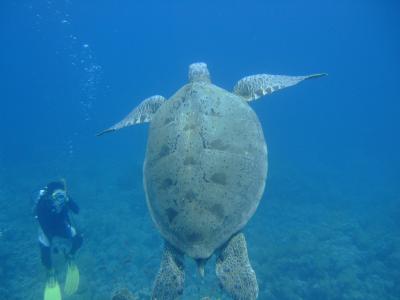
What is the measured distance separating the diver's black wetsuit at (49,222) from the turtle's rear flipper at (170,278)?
17.0ft

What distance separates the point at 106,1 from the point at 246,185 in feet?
285

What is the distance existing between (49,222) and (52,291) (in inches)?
63.0

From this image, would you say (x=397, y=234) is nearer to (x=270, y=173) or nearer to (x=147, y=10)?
(x=270, y=173)

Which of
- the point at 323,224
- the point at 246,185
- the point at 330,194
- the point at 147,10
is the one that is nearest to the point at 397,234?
the point at 323,224

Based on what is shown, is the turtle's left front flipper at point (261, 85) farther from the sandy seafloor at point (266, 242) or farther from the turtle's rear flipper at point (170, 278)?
the sandy seafloor at point (266, 242)

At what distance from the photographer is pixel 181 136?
416 centimetres

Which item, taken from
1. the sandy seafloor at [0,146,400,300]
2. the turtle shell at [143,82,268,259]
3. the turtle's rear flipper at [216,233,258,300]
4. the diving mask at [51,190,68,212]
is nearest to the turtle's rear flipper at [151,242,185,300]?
the turtle shell at [143,82,268,259]

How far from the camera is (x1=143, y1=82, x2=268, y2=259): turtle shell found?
3721mm

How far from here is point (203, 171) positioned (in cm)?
384

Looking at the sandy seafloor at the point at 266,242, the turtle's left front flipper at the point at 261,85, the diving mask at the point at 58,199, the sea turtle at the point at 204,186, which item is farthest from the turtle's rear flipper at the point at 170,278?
the diving mask at the point at 58,199

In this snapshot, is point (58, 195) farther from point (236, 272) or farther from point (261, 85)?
point (236, 272)

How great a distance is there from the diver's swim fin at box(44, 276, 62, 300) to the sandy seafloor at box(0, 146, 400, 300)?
96cm

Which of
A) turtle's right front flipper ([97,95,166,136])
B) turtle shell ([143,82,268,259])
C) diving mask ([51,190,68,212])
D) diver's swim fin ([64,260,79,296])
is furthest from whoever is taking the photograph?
diver's swim fin ([64,260,79,296])

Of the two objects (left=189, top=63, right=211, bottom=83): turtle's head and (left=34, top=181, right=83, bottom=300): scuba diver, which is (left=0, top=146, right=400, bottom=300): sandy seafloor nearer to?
(left=34, top=181, right=83, bottom=300): scuba diver
